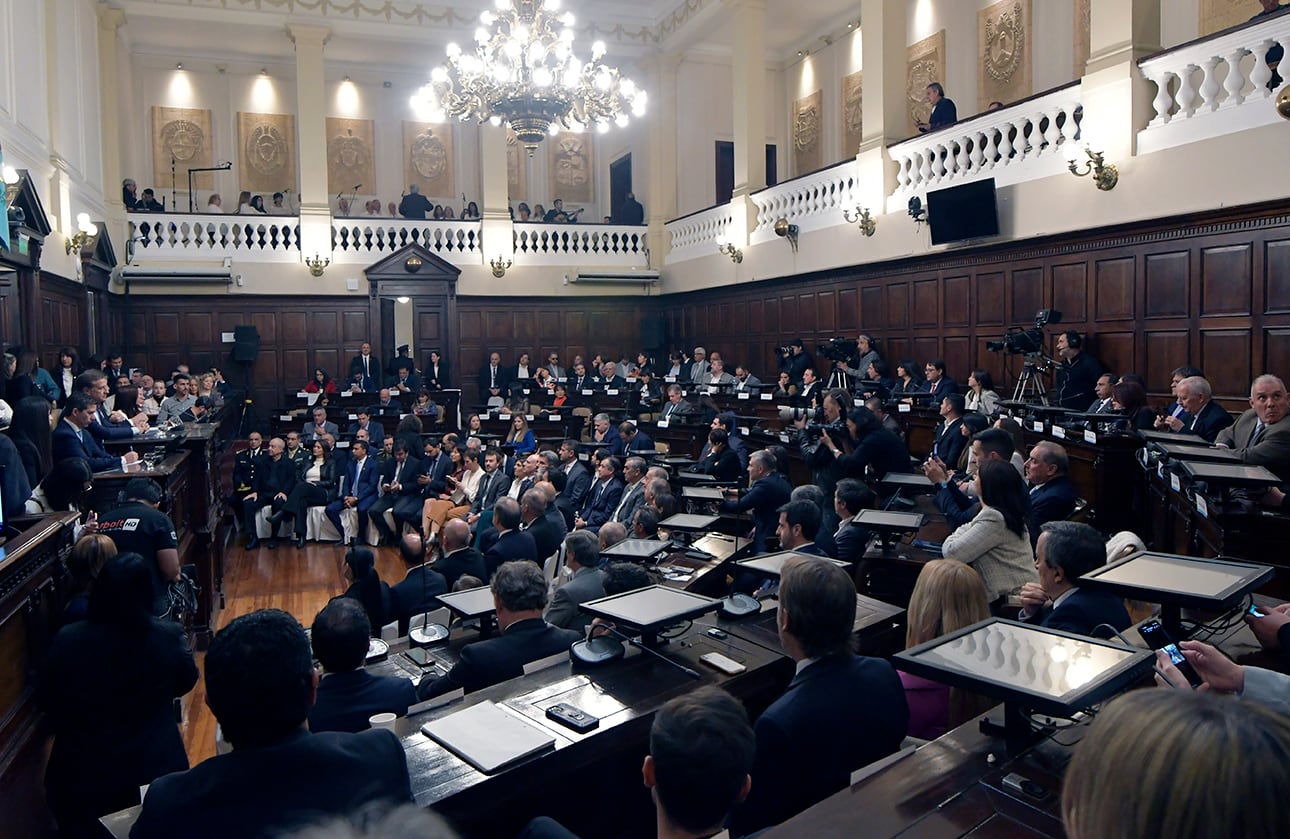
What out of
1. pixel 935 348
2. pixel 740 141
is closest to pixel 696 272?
pixel 740 141

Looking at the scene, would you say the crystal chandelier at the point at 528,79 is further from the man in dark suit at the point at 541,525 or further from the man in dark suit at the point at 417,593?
the man in dark suit at the point at 417,593

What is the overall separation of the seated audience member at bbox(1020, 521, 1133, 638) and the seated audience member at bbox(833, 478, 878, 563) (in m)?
1.35

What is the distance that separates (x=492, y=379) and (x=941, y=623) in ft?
41.5

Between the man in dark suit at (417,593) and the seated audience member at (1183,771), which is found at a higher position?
the seated audience member at (1183,771)

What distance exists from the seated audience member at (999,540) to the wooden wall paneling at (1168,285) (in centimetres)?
446

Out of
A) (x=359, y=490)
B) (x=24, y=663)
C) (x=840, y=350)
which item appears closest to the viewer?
(x=24, y=663)

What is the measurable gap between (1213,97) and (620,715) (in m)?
6.81

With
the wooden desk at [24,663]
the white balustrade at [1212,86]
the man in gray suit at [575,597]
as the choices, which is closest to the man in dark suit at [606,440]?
the man in gray suit at [575,597]

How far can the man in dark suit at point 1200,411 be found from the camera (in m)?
5.62

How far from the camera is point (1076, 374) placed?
301 inches

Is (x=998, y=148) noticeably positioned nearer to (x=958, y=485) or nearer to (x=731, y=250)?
(x=958, y=485)

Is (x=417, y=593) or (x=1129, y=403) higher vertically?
(x=1129, y=403)

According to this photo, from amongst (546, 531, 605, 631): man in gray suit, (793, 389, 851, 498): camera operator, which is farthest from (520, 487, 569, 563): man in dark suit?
Answer: (793, 389, 851, 498): camera operator

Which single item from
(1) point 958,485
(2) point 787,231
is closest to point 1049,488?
(1) point 958,485
